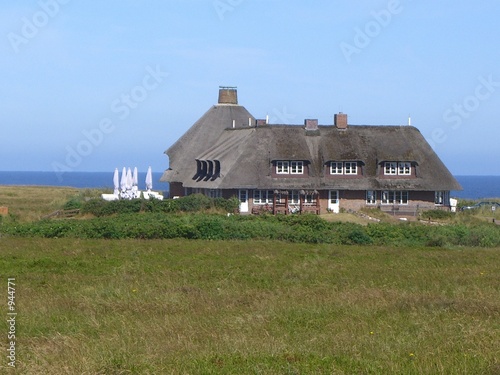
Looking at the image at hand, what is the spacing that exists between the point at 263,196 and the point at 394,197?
29.0 feet

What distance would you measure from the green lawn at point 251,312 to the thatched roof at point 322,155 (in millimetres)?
28438

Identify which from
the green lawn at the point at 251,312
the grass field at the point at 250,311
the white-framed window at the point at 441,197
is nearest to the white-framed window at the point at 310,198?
the white-framed window at the point at 441,197

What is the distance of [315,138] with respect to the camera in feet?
197

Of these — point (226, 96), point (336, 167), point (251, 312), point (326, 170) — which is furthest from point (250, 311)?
point (226, 96)

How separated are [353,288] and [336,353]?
720 cm

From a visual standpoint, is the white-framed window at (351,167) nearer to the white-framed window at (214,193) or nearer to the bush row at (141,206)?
the white-framed window at (214,193)

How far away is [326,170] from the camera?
191 feet

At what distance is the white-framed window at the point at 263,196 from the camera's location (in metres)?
57.1

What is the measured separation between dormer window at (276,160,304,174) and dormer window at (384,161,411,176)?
5.83 m

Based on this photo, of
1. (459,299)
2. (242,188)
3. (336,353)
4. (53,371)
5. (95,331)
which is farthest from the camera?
(242,188)

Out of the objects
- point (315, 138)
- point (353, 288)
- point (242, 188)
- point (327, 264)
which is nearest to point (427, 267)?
point (327, 264)

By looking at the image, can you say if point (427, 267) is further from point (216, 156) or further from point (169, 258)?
point (216, 156)

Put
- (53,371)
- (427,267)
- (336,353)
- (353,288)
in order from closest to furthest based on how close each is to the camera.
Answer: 1. (53,371)
2. (336,353)
3. (353,288)
4. (427,267)

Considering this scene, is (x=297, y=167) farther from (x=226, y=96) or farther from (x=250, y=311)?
(x=250, y=311)
